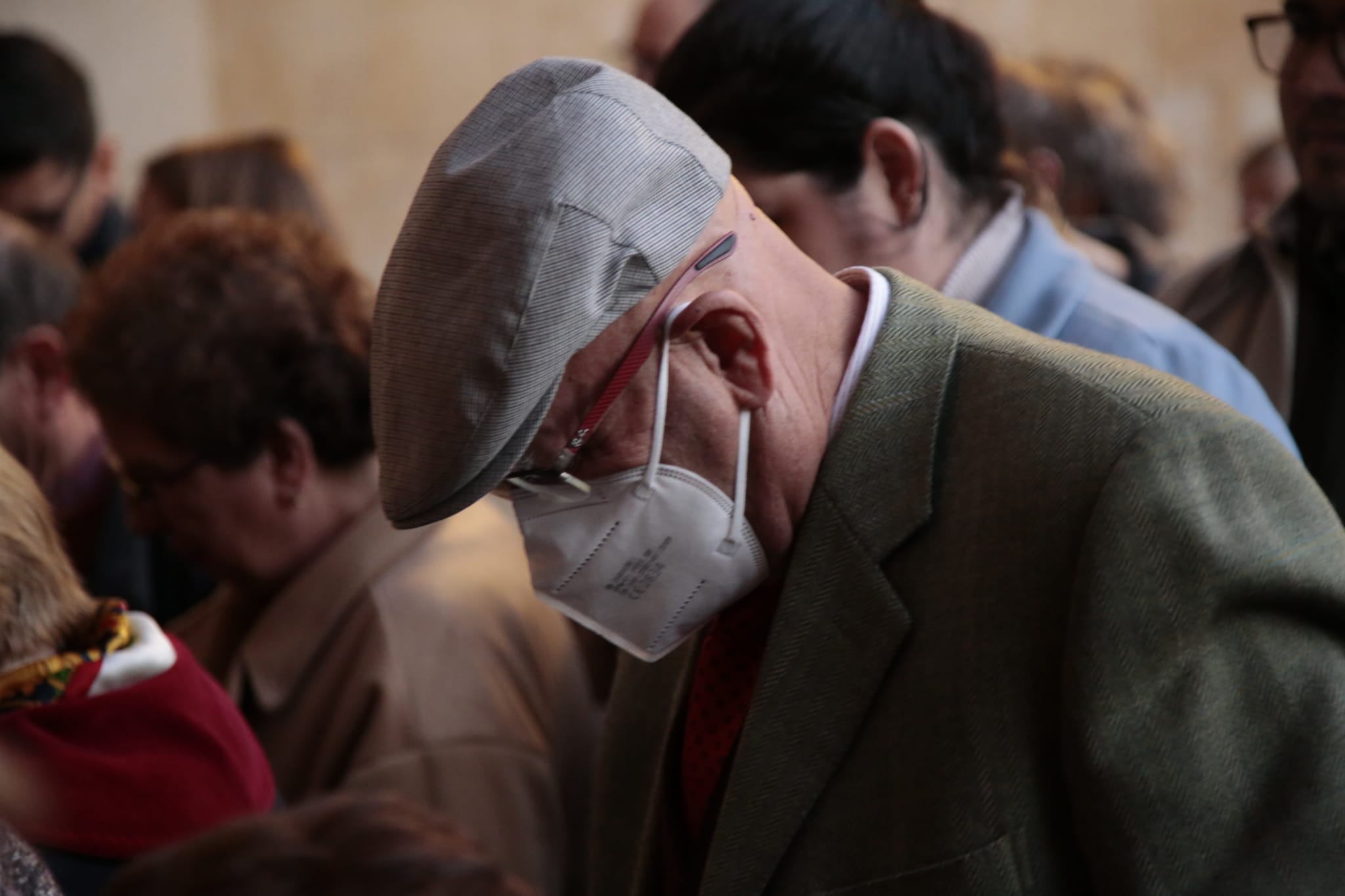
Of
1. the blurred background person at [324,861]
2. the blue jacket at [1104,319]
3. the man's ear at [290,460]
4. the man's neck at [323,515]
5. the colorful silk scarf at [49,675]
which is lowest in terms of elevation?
the man's neck at [323,515]

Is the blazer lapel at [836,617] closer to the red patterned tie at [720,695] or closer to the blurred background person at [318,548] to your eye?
the red patterned tie at [720,695]

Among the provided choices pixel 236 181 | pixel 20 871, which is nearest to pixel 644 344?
pixel 20 871

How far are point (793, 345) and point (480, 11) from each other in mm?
6311

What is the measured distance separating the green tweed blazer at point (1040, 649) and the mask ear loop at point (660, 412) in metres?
0.17

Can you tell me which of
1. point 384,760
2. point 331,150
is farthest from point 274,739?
point 331,150

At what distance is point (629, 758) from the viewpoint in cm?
189

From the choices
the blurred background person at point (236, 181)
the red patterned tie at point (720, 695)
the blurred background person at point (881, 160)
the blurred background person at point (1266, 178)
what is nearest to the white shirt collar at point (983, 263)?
the blurred background person at point (881, 160)

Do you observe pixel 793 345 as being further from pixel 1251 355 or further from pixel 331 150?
pixel 331 150

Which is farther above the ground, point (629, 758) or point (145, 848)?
point (145, 848)

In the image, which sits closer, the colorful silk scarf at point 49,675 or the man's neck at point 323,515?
the colorful silk scarf at point 49,675

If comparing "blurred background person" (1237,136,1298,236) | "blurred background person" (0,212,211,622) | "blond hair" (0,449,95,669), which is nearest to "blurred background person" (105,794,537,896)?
"blond hair" (0,449,95,669)

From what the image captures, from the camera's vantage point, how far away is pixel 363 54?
24.4ft

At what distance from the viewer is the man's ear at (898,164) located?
6.98 ft

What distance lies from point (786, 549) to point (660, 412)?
222 millimetres
